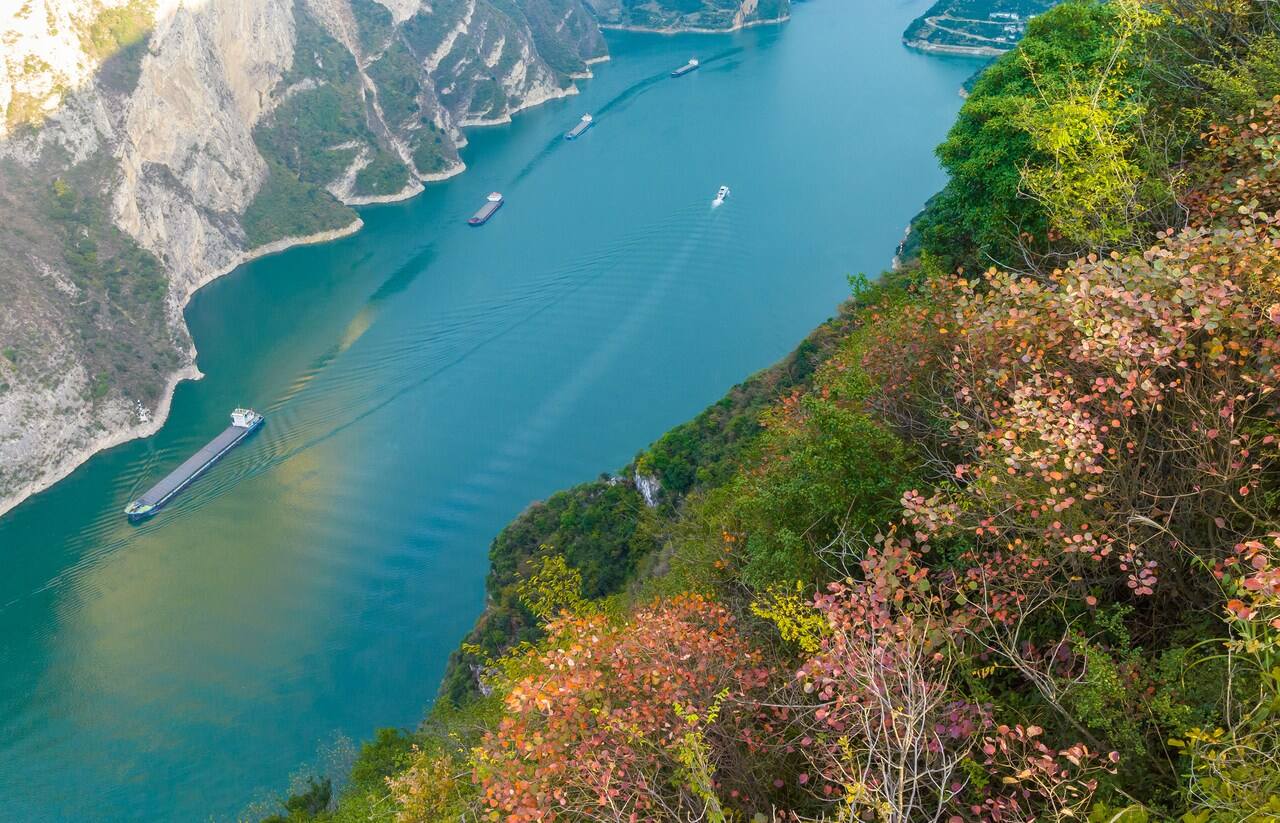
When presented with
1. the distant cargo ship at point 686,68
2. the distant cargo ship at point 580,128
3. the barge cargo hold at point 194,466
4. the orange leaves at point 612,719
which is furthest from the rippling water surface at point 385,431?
the orange leaves at point 612,719

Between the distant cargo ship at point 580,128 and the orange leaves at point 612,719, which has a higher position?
the orange leaves at point 612,719

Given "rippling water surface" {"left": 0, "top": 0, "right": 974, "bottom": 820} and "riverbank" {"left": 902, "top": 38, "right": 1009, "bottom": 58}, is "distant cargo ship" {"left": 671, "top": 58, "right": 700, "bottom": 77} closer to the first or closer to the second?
"rippling water surface" {"left": 0, "top": 0, "right": 974, "bottom": 820}

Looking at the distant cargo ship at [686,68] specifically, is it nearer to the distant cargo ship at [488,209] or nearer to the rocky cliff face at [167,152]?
the rocky cliff face at [167,152]

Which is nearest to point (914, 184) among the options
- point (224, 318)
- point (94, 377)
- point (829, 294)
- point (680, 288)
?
point (829, 294)

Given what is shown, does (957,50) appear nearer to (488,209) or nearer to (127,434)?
(488,209)

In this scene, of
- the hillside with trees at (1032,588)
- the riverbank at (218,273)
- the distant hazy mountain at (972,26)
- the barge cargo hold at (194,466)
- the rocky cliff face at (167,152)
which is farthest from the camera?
the distant hazy mountain at (972,26)

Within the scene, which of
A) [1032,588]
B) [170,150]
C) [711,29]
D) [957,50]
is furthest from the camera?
[711,29]

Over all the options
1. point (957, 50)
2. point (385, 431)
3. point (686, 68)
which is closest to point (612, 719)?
point (385, 431)

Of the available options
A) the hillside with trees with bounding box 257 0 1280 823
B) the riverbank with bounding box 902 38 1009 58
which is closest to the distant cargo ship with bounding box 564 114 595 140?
the riverbank with bounding box 902 38 1009 58
